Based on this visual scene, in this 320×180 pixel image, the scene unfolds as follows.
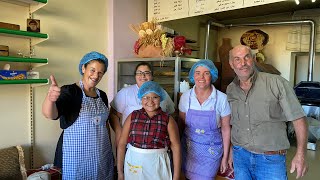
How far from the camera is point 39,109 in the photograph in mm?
2012

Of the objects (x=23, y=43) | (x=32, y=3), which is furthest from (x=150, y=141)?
(x=32, y=3)

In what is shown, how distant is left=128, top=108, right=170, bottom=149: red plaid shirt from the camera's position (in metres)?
1.54

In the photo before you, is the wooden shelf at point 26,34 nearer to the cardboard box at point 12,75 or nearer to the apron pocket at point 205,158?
the cardboard box at point 12,75

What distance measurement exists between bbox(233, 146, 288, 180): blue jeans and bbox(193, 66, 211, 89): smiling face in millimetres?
428

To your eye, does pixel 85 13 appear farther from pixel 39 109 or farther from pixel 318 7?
pixel 318 7

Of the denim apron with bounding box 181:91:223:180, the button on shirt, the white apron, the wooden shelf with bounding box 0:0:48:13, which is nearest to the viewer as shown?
the button on shirt

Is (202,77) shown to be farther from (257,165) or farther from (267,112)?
(257,165)

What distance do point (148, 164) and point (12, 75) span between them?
1.02 metres

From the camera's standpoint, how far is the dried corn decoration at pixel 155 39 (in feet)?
7.40

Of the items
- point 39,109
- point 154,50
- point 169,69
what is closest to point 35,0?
point 39,109

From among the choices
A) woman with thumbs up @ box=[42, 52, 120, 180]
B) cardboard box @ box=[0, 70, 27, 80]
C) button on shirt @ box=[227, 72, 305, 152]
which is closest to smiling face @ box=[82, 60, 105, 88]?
woman with thumbs up @ box=[42, 52, 120, 180]

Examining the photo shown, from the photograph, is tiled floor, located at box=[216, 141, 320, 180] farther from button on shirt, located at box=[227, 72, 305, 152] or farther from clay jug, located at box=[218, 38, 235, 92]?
clay jug, located at box=[218, 38, 235, 92]

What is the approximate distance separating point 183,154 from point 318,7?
311 centimetres

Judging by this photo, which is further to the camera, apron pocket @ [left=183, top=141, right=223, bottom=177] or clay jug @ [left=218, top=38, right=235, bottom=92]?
clay jug @ [left=218, top=38, right=235, bottom=92]
